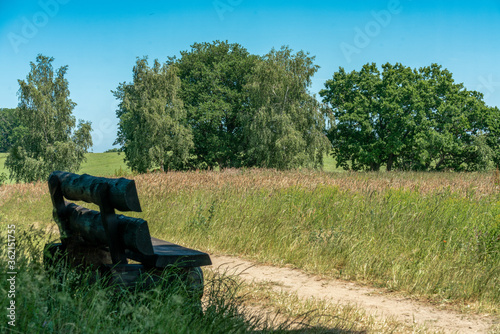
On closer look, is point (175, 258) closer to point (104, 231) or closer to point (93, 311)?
point (104, 231)

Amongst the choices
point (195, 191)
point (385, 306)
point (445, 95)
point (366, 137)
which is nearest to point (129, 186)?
point (385, 306)

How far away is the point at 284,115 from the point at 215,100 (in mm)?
13745

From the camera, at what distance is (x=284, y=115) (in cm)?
2819

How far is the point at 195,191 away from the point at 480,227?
603 centimetres

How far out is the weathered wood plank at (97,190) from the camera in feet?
8.72

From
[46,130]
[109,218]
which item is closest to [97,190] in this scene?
[109,218]

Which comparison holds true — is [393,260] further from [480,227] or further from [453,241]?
[480,227]

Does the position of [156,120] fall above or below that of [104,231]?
above

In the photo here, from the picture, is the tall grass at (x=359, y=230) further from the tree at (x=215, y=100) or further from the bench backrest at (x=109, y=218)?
the tree at (x=215, y=100)

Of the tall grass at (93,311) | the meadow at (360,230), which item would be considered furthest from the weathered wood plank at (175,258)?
the meadow at (360,230)

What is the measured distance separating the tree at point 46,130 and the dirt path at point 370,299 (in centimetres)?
3007

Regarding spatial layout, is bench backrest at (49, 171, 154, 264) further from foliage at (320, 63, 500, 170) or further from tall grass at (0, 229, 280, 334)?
foliage at (320, 63, 500, 170)

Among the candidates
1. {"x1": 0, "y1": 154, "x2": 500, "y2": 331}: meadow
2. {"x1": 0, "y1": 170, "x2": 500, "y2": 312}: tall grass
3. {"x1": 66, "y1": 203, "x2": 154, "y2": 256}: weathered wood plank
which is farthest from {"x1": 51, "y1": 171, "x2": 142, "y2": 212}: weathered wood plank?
{"x1": 0, "y1": 170, "x2": 500, "y2": 312}: tall grass

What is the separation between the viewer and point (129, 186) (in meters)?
2.66
